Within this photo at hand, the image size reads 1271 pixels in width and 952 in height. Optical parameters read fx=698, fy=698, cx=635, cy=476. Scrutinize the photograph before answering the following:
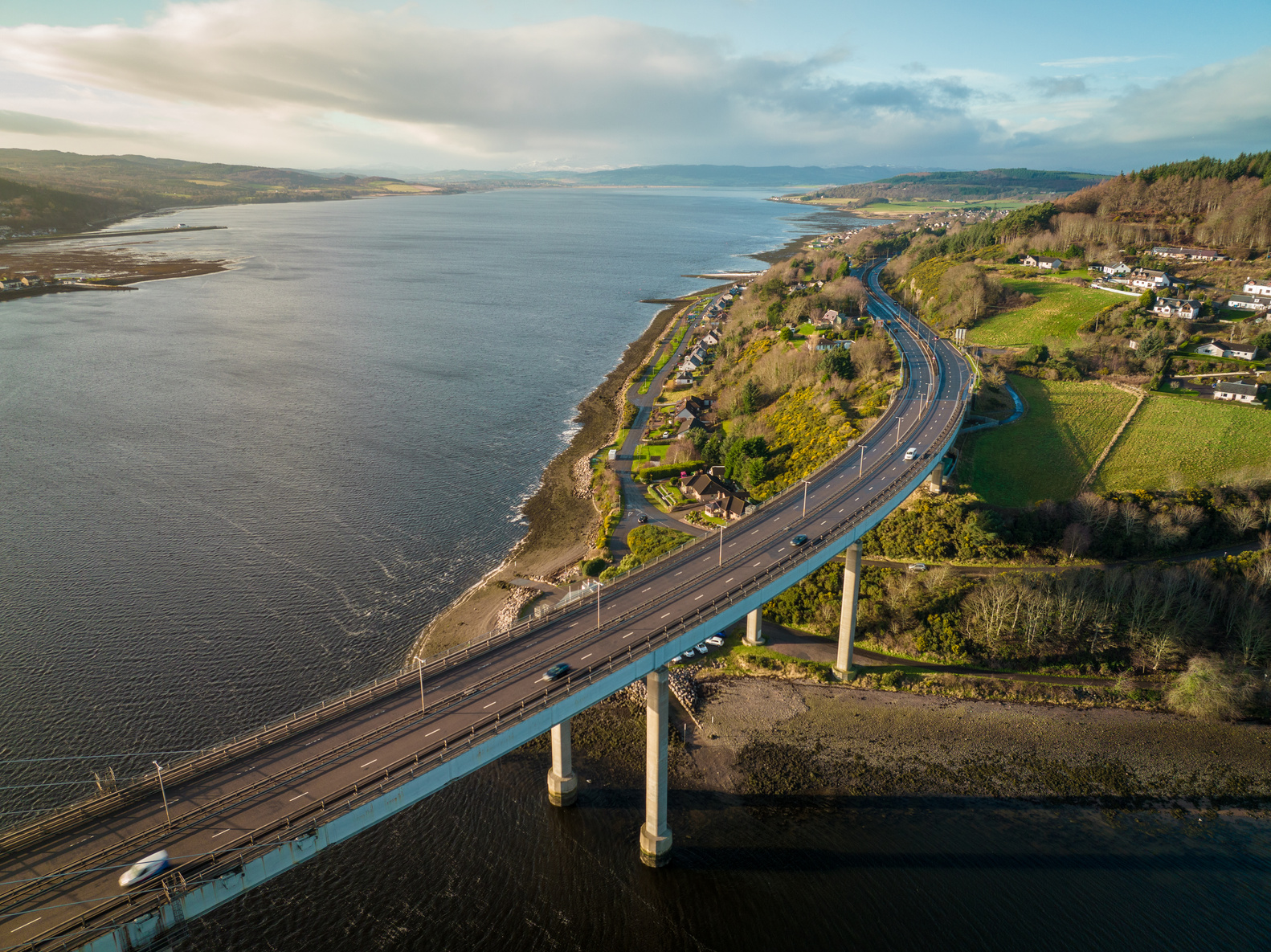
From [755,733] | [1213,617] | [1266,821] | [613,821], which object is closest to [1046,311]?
[1213,617]

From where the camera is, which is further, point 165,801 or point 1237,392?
point 1237,392

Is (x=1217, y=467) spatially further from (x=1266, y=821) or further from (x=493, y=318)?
(x=493, y=318)

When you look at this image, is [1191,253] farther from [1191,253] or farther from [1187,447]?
[1187,447]

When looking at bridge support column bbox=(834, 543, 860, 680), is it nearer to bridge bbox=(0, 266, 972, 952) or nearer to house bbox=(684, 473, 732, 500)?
bridge bbox=(0, 266, 972, 952)

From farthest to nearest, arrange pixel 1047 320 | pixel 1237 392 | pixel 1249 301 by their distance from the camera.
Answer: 1. pixel 1047 320
2. pixel 1249 301
3. pixel 1237 392

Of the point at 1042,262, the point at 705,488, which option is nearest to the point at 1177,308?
the point at 1042,262
